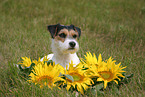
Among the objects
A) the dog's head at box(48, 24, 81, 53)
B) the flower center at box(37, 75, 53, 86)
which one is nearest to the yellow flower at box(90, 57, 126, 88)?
the dog's head at box(48, 24, 81, 53)

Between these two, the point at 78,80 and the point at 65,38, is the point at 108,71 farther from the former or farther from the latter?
the point at 65,38

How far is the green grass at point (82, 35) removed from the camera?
322 centimetres

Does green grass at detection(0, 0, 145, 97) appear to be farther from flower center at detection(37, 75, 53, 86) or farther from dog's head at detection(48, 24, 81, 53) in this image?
dog's head at detection(48, 24, 81, 53)

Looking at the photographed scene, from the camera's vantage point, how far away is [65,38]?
3324mm

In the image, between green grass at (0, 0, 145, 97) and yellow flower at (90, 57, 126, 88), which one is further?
green grass at (0, 0, 145, 97)

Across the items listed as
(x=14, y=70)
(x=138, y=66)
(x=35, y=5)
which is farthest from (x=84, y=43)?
(x=35, y=5)

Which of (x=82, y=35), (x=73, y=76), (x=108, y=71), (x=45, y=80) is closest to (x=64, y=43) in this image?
(x=73, y=76)

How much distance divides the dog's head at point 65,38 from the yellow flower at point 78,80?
389 millimetres

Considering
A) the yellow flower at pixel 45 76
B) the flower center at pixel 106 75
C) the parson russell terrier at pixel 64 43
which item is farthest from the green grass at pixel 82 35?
the parson russell terrier at pixel 64 43

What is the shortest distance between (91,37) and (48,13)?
2651mm

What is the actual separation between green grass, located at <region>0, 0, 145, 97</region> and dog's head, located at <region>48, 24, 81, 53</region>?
2.44 ft

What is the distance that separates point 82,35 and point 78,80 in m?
3.26

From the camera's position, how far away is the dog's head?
10.3 ft

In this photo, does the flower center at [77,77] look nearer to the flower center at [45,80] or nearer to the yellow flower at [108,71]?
the yellow flower at [108,71]
